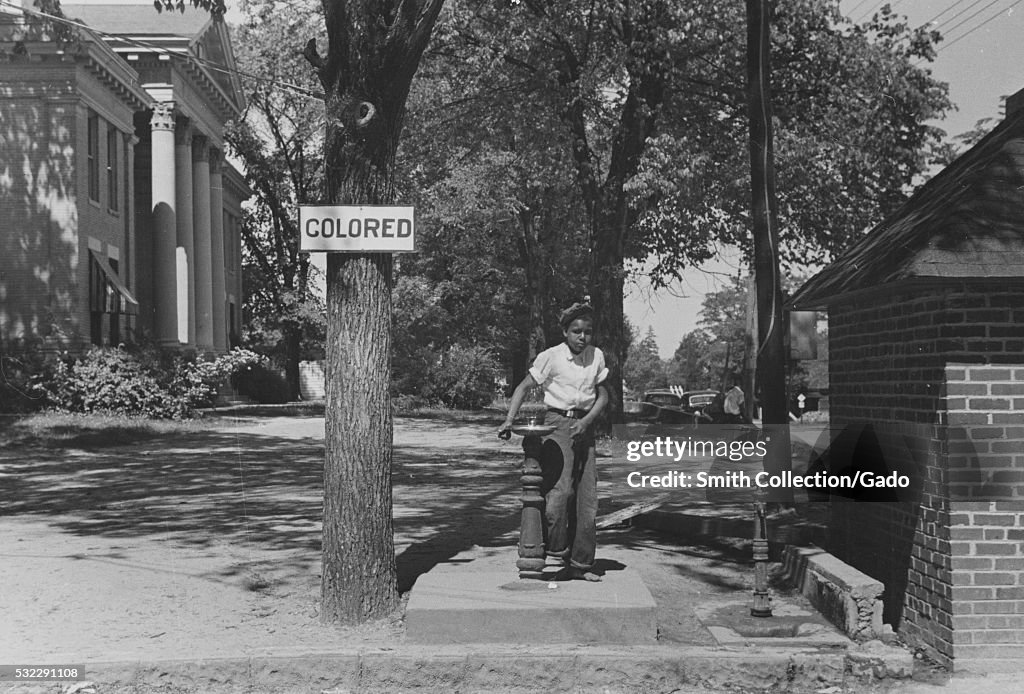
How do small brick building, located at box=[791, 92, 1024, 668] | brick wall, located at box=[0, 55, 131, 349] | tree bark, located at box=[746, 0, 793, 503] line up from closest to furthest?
1. small brick building, located at box=[791, 92, 1024, 668]
2. tree bark, located at box=[746, 0, 793, 503]
3. brick wall, located at box=[0, 55, 131, 349]

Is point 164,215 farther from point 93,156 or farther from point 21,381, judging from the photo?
point 21,381

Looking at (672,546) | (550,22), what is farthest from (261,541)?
(550,22)

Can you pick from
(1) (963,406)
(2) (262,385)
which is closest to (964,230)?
(1) (963,406)

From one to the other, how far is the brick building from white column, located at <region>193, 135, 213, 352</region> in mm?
41

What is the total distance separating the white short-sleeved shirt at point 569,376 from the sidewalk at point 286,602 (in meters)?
1.31

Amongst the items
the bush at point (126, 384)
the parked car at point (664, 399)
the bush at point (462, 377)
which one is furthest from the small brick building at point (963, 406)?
the bush at point (462, 377)

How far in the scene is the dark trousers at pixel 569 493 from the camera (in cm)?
779

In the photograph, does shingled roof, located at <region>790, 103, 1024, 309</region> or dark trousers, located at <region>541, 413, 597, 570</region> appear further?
dark trousers, located at <region>541, 413, 597, 570</region>

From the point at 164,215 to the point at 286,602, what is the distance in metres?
29.9

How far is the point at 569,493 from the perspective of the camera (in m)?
7.84

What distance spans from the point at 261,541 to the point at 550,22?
15.2m

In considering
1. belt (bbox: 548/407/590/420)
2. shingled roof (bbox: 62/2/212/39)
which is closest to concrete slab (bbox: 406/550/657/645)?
belt (bbox: 548/407/590/420)

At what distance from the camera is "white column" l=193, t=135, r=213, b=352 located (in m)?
39.7

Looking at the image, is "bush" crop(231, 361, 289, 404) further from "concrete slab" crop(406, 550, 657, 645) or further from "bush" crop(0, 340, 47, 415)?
"concrete slab" crop(406, 550, 657, 645)
